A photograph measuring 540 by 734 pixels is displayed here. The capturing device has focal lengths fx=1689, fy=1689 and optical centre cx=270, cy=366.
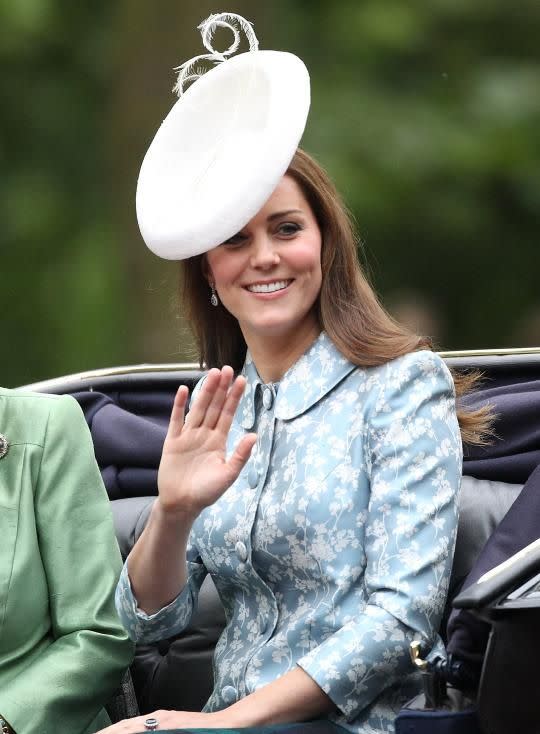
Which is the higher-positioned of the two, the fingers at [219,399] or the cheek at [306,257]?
the cheek at [306,257]

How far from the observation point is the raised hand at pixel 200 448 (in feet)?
8.67

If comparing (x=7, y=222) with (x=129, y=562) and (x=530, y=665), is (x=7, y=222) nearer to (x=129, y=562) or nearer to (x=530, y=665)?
(x=129, y=562)

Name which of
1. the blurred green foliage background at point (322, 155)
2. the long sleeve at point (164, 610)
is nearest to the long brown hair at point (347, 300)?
the long sleeve at point (164, 610)

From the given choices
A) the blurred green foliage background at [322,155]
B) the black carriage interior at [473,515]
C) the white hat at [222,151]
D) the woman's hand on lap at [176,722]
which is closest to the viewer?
the black carriage interior at [473,515]

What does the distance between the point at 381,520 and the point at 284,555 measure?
20 centimetres

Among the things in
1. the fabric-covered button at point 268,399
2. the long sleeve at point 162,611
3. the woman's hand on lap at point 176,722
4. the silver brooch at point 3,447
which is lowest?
the woman's hand on lap at point 176,722

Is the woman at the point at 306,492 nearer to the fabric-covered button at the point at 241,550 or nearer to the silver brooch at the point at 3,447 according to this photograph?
the fabric-covered button at the point at 241,550

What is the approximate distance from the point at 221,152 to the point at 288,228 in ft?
0.56

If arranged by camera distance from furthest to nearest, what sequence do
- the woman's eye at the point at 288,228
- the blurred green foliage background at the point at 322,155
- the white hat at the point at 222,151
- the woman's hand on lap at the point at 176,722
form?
the blurred green foliage background at the point at 322,155 → the woman's eye at the point at 288,228 → the white hat at the point at 222,151 → the woman's hand on lap at the point at 176,722

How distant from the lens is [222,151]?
283cm

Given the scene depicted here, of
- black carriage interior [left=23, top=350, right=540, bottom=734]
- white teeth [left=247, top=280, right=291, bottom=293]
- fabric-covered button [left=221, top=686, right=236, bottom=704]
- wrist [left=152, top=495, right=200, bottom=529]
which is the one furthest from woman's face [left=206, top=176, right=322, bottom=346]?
fabric-covered button [left=221, top=686, right=236, bottom=704]

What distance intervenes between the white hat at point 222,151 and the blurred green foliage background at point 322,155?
131 inches

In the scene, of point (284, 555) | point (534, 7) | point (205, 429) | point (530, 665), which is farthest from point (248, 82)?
point (534, 7)

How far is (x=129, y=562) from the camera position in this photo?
111 inches
